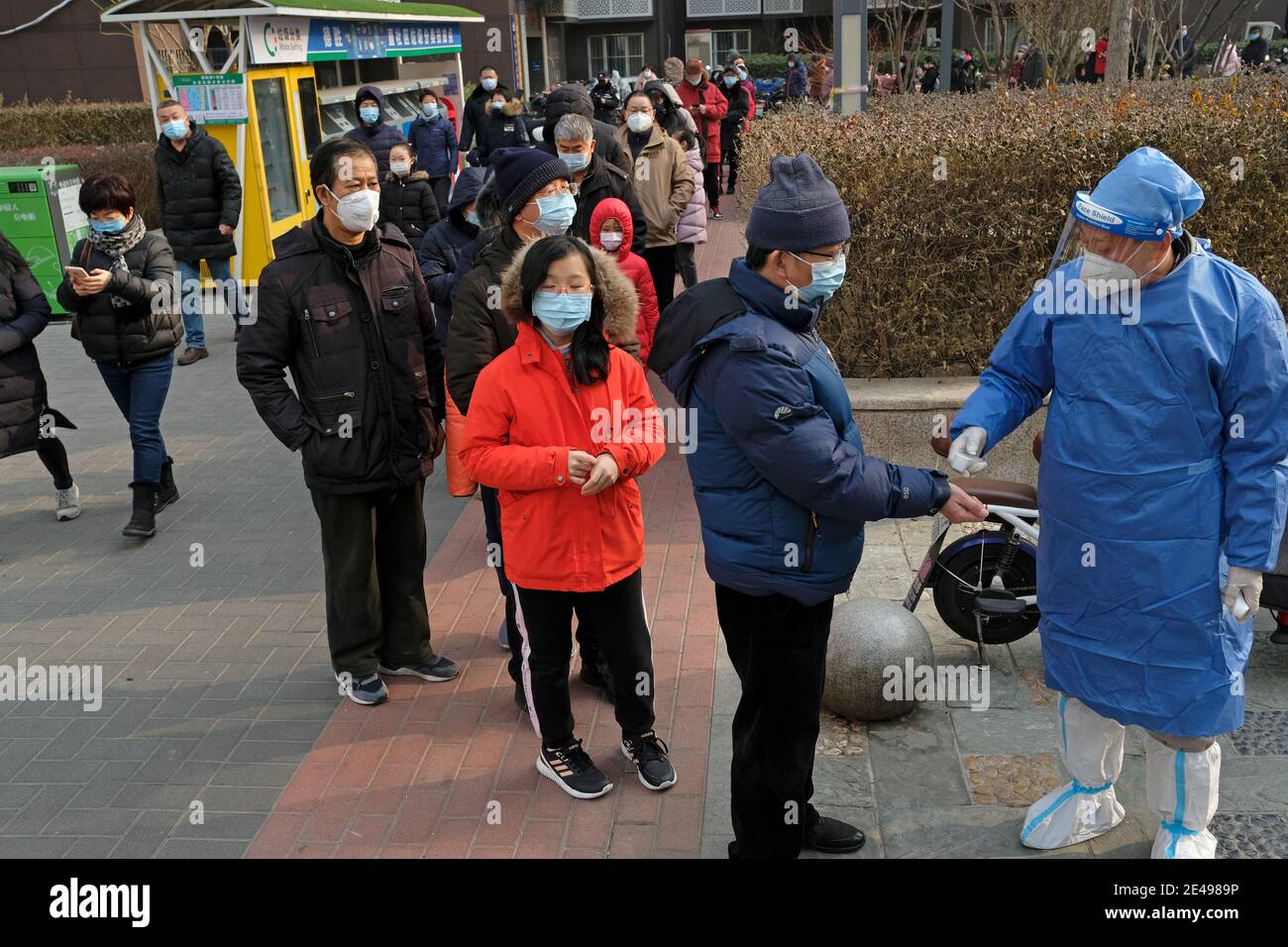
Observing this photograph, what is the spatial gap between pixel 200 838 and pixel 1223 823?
3.31m

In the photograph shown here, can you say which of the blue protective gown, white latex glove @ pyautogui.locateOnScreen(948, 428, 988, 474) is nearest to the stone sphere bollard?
the blue protective gown

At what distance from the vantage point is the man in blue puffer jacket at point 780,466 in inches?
119

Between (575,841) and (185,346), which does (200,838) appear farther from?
(185,346)

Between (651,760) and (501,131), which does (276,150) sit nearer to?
(501,131)

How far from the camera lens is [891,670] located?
4391 millimetres

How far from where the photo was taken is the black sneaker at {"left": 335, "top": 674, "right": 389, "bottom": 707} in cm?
486

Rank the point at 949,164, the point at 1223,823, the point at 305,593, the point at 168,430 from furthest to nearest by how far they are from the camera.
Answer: the point at 168,430
the point at 949,164
the point at 305,593
the point at 1223,823

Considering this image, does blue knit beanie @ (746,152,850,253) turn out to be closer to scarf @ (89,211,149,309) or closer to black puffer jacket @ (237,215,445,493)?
black puffer jacket @ (237,215,445,493)

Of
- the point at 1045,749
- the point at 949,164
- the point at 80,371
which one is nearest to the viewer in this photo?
the point at 1045,749

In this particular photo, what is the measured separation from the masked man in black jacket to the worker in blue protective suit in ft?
7.16

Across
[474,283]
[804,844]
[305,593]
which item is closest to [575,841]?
[804,844]

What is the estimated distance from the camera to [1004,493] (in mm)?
4836

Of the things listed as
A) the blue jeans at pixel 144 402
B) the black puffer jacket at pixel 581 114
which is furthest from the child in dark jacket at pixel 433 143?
the blue jeans at pixel 144 402

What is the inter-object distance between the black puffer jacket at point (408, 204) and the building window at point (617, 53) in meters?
41.4
